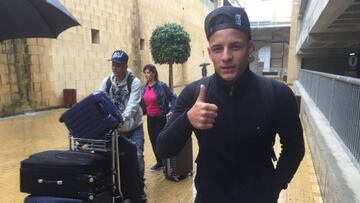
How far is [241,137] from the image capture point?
4.86 ft

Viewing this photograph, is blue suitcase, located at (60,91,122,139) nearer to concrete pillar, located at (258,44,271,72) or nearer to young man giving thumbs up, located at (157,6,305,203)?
young man giving thumbs up, located at (157,6,305,203)

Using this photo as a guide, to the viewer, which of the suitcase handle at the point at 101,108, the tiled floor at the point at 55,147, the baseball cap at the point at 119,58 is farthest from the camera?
the tiled floor at the point at 55,147

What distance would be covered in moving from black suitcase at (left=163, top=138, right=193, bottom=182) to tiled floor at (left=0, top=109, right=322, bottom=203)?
0.09 meters

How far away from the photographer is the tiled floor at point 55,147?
172 inches

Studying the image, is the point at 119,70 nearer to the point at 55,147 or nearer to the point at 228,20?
the point at 228,20

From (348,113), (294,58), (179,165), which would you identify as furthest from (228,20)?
(294,58)

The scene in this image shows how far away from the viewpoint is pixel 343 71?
83.1ft

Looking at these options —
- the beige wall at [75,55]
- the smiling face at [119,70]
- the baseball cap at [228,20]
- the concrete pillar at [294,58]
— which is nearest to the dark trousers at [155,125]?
the smiling face at [119,70]

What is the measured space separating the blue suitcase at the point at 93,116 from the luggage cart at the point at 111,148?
0.08 meters

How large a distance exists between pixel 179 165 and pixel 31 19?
108 inches

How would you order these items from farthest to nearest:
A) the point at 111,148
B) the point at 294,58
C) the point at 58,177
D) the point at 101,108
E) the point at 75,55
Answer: the point at 294,58 < the point at 75,55 < the point at 111,148 < the point at 101,108 < the point at 58,177

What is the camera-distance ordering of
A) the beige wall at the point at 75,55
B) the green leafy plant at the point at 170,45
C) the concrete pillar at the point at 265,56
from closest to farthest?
the beige wall at the point at 75,55 → the green leafy plant at the point at 170,45 → the concrete pillar at the point at 265,56

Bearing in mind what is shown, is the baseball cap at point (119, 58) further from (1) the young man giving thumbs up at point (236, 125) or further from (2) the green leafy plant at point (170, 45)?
(2) the green leafy plant at point (170, 45)

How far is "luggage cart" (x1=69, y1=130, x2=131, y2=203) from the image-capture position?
302 cm
